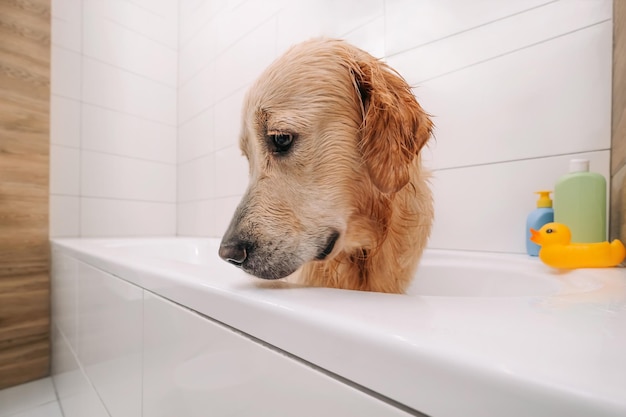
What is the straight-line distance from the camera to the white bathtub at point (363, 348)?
0.18 metres

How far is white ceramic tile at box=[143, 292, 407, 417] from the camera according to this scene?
0.89 ft

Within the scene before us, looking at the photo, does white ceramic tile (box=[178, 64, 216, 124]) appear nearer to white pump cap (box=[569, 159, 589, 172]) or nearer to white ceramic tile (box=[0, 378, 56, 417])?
white ceramic tile (box=[0, 378, 56, 417])

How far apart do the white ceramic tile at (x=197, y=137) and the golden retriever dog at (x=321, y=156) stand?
180cm

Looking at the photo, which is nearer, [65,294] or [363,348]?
[363,348]

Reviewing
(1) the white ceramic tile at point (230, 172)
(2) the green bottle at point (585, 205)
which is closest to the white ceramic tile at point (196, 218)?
(1) the white ceramic tile at point (230, 172)

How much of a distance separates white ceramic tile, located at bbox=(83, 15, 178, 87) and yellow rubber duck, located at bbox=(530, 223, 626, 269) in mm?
2686

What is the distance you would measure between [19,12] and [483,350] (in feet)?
8.06

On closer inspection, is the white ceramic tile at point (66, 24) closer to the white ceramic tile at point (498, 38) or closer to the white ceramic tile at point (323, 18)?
the white ceramic tile at point (323, 18)

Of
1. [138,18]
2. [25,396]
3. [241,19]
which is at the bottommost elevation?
[25,396]

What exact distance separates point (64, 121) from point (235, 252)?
218 cm

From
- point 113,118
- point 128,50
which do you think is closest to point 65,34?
point 128,50

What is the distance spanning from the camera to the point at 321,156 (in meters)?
0.54

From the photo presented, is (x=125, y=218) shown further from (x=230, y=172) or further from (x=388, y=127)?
(x=388, y=127)

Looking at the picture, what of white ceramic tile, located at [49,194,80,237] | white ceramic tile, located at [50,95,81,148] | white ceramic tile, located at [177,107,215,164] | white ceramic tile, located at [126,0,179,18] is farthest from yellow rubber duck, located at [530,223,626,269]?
white ceramic tile, located at [126,0,179,18]
